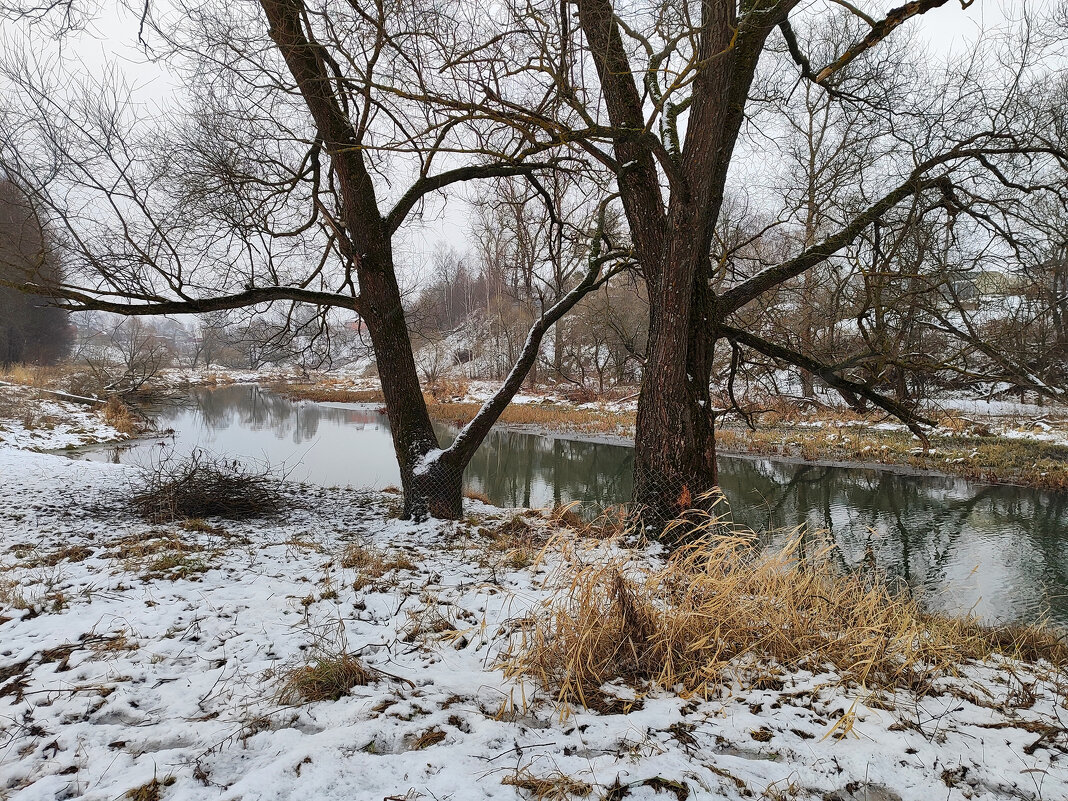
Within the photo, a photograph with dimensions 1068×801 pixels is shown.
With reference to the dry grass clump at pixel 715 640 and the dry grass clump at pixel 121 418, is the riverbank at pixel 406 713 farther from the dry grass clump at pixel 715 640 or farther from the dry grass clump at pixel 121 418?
the dry grass clump at pixel 121 418

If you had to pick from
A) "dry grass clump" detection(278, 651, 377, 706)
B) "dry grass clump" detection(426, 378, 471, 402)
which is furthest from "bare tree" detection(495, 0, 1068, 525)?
"dry grass clump" detection(426, 378, 471, 402)

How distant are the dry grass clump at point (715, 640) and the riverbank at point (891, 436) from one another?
24.9ft

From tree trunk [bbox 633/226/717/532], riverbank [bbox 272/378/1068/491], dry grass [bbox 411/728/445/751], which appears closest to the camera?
dry grass [bbox 411/728/445/751]

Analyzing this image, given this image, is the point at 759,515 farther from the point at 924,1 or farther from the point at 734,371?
the point at 924,1

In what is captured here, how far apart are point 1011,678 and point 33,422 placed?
19.2 meters

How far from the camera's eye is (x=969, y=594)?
6.03 metres

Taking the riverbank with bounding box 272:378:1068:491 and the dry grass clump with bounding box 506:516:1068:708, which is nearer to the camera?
the dry grass clump with bounding box 506:516:1068:708

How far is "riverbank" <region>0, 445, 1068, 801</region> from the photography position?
163 centimetres

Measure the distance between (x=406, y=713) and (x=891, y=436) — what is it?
16.1 m

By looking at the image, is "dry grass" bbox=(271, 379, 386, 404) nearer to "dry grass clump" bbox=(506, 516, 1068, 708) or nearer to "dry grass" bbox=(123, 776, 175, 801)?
"dry grass clump" bbox=(506, 516, 1068, 708)

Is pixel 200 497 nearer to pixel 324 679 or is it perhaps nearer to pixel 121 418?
pixel 324 679

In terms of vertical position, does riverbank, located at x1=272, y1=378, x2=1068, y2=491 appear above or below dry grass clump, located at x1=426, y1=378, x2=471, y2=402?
below

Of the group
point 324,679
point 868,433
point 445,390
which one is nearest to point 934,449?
point 868,433

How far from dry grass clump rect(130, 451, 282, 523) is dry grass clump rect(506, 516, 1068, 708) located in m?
4.78
